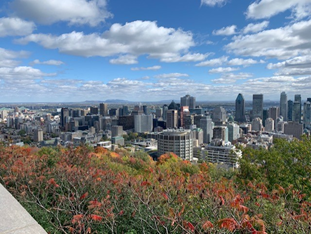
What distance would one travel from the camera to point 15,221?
1.43 meters

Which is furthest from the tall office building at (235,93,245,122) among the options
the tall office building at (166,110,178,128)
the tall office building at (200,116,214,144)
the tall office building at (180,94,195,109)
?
the tall office building at (200,116,214,144)

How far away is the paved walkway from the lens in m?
1.33

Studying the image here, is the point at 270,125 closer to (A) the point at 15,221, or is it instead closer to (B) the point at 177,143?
(B) the point at 177,143

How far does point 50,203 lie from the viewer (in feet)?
9.25

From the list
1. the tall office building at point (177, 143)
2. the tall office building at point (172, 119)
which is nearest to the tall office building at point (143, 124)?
the tall office building at point (172, 119)

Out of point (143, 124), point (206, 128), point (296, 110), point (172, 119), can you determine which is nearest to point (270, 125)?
point (296, 110)

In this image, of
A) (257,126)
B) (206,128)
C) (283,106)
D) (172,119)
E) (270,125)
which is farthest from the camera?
(283,106)

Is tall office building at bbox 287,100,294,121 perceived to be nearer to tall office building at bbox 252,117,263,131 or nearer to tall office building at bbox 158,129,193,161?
tall office building at bbox 252,117,263,131

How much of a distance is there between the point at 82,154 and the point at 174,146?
21047 millimetres

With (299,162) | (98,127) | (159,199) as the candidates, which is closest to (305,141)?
(299,162)

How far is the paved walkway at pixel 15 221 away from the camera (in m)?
1.33

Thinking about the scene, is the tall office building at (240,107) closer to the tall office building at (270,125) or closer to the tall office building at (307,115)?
the tall office building at (270,125)

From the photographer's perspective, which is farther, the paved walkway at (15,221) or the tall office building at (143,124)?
the tall office building at (143,124)

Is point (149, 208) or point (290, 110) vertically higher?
point (149, 208)
